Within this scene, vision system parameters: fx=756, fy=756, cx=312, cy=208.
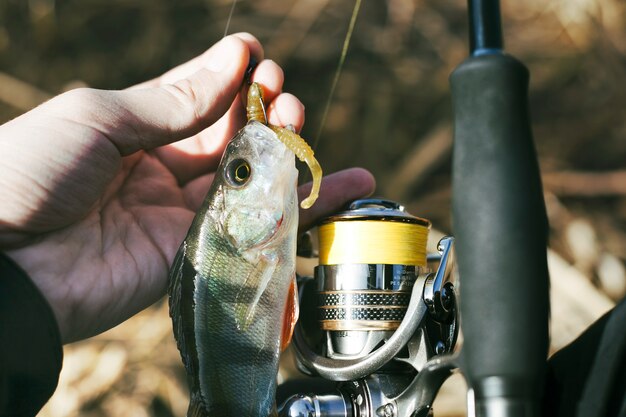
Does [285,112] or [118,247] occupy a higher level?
[285,112]

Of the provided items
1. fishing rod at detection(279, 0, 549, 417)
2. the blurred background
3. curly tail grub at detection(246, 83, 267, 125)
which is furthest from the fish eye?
the blurred background

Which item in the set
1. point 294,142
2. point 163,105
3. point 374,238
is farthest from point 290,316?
point 163,105

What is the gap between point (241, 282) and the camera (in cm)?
151

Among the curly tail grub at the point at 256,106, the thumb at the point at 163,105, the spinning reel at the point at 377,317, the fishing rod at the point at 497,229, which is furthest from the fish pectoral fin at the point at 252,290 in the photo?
the fishing rod at the point at 497,229

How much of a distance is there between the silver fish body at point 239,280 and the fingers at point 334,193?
33 cm

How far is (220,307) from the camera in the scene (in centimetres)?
149

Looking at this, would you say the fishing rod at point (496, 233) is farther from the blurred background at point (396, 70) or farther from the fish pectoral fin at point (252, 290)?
the blurred background at point (396, 70)

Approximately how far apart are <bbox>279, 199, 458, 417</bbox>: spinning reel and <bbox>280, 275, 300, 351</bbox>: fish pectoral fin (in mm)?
Answer: 39

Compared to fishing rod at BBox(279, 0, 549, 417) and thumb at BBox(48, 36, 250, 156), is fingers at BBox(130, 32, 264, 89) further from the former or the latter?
fishing rod at BBox(279, 0, 549, 417)

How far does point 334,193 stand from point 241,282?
50 centimetres

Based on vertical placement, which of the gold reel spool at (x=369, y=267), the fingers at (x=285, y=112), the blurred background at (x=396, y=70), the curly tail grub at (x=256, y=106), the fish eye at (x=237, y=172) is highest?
the curly tail grub at (x=256, y=106)

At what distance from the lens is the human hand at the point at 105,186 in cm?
168

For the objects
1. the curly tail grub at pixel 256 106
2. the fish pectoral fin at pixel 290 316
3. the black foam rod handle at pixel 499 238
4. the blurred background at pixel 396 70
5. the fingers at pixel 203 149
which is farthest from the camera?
the blurred background at pixel 396 70

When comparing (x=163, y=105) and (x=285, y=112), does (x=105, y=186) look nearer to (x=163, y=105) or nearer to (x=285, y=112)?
(x=163, y=105)
